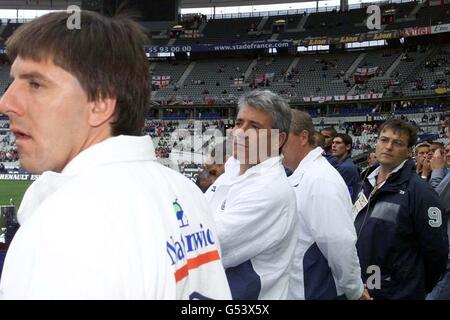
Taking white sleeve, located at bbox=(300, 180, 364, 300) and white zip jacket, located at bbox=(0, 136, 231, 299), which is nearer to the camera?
white zip jacket, located at bbox=(0, 136, 231, 299)

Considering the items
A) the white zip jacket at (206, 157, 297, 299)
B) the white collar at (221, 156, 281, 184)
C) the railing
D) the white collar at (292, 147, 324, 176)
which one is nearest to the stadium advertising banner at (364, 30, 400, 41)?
the railing

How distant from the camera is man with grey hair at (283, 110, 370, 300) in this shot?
2615mm

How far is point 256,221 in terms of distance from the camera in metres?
1.98

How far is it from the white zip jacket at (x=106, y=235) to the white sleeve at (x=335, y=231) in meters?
1.71

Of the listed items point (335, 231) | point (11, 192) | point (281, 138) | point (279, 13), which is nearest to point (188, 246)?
point (281, 138)

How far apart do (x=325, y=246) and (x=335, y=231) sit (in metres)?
0.10

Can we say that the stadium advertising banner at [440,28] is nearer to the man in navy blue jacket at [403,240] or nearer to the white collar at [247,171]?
the man in navy blue jacket at [403,240]

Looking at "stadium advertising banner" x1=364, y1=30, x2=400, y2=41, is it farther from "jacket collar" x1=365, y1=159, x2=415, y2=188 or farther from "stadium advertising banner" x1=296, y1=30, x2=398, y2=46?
"jacket collar" x1=365, y1=159, x2=415, y2=188

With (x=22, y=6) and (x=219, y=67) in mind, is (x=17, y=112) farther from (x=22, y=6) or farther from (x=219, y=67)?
(x=22, y=6)

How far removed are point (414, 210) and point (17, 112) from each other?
279cm

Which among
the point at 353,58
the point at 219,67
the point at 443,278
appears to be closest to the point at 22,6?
the point at 219,67

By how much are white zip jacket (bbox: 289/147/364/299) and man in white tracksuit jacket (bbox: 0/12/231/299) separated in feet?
5.20

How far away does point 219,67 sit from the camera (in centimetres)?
4206
